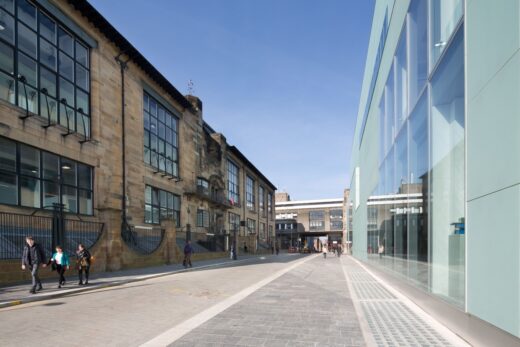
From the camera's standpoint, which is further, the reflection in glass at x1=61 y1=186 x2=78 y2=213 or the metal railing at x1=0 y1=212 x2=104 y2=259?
the reflection in glass at x1=61 y1=186 x2=78 y2=213

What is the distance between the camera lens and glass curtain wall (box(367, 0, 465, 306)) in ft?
20.5

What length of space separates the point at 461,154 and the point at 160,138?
2562 centimetres

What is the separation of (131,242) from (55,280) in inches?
319

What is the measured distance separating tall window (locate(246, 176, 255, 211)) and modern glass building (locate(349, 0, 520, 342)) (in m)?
43.4

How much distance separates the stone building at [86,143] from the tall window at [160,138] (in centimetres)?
9

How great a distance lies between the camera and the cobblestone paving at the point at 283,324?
566cm

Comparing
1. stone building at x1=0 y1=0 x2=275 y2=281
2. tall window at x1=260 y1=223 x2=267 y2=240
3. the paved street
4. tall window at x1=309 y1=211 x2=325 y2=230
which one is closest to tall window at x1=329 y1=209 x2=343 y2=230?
tall window at x1=309 y1=211 x2=325 y2=230

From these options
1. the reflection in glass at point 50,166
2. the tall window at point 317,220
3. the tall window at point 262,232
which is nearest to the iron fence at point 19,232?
the reflection in glass at point 50,166

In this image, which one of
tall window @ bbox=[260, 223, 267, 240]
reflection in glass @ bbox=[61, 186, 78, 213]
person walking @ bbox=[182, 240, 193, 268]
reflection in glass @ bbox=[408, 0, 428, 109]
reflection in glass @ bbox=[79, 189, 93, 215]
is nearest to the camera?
reflection in glass @ bbox=[408, 0, 428, 109]

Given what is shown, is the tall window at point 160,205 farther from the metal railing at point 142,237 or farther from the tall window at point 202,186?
the tall window at point 202,186

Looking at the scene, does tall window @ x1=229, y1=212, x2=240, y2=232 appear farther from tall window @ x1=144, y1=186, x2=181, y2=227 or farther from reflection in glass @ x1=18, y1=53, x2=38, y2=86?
reflection in glass @ x1=18, y1=53, x2=38, y2=86

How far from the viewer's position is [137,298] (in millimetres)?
10055

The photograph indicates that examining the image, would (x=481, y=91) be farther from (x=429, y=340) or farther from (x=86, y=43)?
(x=86, y=43)

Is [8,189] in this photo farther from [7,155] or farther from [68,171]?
[68,171]
